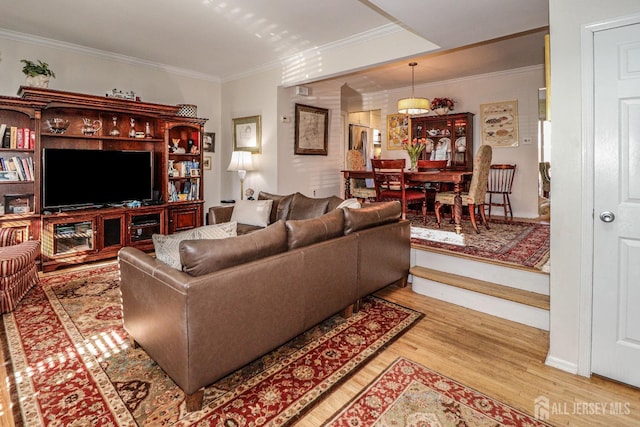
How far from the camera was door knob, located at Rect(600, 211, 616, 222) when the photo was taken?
6.53 feet

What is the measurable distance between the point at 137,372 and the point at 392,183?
159 inches

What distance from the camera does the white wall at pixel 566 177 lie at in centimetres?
204

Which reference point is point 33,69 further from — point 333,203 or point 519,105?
point 519,105

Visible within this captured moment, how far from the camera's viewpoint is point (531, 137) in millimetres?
5840

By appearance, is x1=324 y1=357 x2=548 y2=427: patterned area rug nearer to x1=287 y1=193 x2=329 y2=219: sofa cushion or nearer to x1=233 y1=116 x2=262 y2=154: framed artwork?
x1=287 y1=193 x2=329 y2=219: sofa cushion

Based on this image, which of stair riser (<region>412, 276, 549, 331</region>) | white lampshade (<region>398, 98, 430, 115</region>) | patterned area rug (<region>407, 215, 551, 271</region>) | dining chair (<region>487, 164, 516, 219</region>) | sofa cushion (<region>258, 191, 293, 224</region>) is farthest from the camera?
dining chair (<region>487, 164, 516, 219</region>)

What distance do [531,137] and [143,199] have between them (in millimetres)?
6092

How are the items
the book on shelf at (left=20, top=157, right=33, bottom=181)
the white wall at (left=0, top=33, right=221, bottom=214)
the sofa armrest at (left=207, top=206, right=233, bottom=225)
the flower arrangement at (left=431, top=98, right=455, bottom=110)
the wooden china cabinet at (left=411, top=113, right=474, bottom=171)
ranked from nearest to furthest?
the book on shelf at (left=20, top=157, right=33, bottom=181) → the white wall at (left=0, top=33, right=221, bottom=214) → the sofa armrest at (left=207, top=206, right=233, bottom=225) → the wooden china cabinet at (left=411, top=113, right=474, bottom=171) → the flower arrangement at (left=431, top=98, right=455, bottom=110)

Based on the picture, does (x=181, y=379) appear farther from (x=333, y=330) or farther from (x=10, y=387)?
(x=333, y=330)

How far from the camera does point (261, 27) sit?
402cm

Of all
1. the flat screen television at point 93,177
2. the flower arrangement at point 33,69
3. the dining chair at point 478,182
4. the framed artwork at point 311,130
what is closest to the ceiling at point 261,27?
the flower arrangement at point 33,69

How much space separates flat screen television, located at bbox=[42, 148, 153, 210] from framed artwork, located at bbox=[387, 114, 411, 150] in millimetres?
4664

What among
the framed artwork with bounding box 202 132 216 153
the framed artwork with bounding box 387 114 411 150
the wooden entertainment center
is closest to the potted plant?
the wooden entertainment center

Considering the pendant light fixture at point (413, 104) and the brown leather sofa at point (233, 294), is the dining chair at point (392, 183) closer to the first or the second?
the pendant light fixture at point (413, 104)
